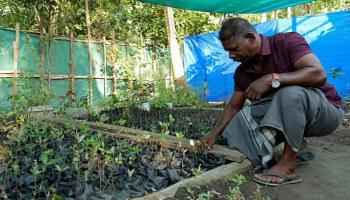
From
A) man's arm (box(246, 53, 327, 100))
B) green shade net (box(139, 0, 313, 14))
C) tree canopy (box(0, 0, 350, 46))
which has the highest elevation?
tree canopy (box(0, 0, 350, 46))

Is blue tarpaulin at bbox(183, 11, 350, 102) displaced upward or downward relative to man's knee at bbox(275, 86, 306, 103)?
upward

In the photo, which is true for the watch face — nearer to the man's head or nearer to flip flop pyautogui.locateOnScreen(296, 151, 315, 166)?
the man's head

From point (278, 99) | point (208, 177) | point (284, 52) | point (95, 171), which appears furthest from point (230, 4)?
point (95, 171)

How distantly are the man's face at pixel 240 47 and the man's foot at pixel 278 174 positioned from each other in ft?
2.44

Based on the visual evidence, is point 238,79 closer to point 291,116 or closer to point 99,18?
point 291,116

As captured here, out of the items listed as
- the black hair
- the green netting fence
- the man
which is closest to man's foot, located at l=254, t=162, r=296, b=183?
the man

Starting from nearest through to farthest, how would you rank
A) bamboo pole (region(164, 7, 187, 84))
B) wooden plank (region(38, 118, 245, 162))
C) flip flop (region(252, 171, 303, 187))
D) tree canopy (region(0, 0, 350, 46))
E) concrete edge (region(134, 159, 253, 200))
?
concrete edge (region(134, 159, 253, 200)) → flip flop (region(252, 171, 303, 187)) → wooden plank (region(38, 118, 245, 162)) → tree canopy (region(0, 0, 350, 46)) → bamboo pole (region(164, 7, 187, 84))

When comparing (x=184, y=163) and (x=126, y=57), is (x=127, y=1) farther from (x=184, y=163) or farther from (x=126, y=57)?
(x=184, y=163)

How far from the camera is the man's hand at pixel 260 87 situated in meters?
2.27

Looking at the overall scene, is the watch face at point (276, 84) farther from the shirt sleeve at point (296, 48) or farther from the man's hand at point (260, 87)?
the shirt sleeve at point (296, 48)

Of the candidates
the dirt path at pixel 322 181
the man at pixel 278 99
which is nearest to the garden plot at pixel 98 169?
the man at pixel 278 99

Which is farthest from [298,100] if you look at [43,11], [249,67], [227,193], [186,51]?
[186,51]

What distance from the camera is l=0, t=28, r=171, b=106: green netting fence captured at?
611 cm

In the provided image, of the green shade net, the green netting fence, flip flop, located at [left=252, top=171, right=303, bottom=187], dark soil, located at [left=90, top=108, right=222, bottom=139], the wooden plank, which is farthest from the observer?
the green netting fence
